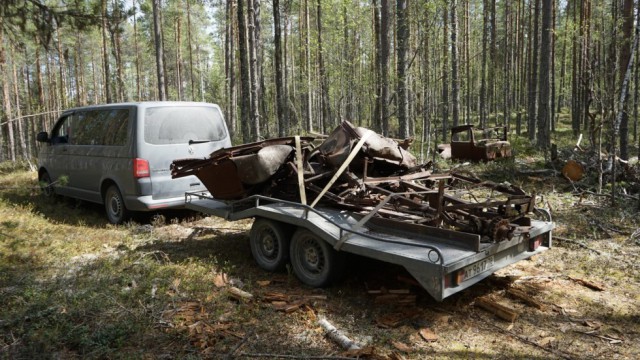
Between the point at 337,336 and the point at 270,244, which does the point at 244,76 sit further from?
the point at 337,336

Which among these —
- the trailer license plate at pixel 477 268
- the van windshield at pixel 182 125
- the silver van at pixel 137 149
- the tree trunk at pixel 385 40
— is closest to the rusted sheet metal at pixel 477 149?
the tree trunk at pixel 385 40

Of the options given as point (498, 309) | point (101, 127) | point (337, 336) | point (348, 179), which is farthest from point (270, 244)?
point (101, 127)

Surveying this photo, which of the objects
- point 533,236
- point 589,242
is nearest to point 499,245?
point 533,236

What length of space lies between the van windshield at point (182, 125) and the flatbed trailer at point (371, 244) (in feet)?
6.72

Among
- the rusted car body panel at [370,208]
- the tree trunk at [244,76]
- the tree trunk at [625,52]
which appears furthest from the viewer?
the tree trunk at [244,76]

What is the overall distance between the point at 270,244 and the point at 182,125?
3178mm

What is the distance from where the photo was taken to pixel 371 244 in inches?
161

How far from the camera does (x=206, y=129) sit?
7.73 meters

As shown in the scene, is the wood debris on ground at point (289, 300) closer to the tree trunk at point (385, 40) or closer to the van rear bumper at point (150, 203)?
the van rear bumper at point (150, 203)

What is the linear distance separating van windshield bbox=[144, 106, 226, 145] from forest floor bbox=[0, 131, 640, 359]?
1.74 m

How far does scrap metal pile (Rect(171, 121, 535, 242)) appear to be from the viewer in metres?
4.73

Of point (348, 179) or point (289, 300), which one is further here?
point (348, 179)

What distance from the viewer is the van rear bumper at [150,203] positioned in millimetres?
7051

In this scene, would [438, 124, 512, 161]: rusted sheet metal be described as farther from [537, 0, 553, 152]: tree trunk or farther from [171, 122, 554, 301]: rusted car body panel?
[171, 122, 554, 301]: rusted car body panel
